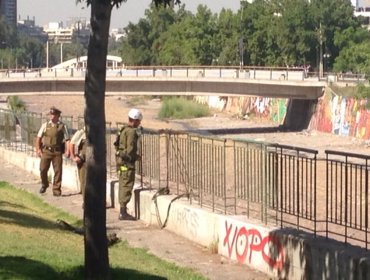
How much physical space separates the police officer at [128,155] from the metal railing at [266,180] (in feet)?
2.22

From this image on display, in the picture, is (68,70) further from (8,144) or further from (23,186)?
(23,186)

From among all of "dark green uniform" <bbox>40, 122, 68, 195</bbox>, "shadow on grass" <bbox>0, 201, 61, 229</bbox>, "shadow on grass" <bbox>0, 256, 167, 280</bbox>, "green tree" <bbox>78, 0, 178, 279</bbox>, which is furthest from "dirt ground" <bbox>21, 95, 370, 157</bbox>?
"green tree" <bbox>78, 0, 178, 279</bbox>

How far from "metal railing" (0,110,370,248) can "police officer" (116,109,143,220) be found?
68cm

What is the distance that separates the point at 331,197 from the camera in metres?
12.5

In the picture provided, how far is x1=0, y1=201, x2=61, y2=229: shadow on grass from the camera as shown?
15594 mm

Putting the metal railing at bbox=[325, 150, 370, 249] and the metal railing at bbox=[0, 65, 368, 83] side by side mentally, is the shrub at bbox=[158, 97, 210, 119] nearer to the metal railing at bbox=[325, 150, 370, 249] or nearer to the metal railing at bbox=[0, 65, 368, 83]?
the metal railing at bbox=[0, 65, 368, 83]

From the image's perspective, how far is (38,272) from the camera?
10.5 metres

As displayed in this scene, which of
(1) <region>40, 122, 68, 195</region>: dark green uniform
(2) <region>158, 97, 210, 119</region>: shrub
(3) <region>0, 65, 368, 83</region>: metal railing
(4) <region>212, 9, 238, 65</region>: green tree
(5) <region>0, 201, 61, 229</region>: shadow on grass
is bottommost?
(2) <region>158, 97, 210, 119</region>: shrub

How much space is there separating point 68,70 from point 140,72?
5.70 meters

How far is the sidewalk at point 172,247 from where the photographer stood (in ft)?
43.0

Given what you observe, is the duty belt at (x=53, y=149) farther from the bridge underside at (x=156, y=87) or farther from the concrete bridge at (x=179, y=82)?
the bridge underside at (x=156, y=87)

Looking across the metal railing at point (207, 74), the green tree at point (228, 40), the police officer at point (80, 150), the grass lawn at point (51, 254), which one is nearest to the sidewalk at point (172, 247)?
the grass lawn at point (51, 254)

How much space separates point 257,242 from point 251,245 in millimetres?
192

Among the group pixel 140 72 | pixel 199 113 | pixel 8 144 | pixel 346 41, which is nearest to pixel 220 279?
pixel 8 144
